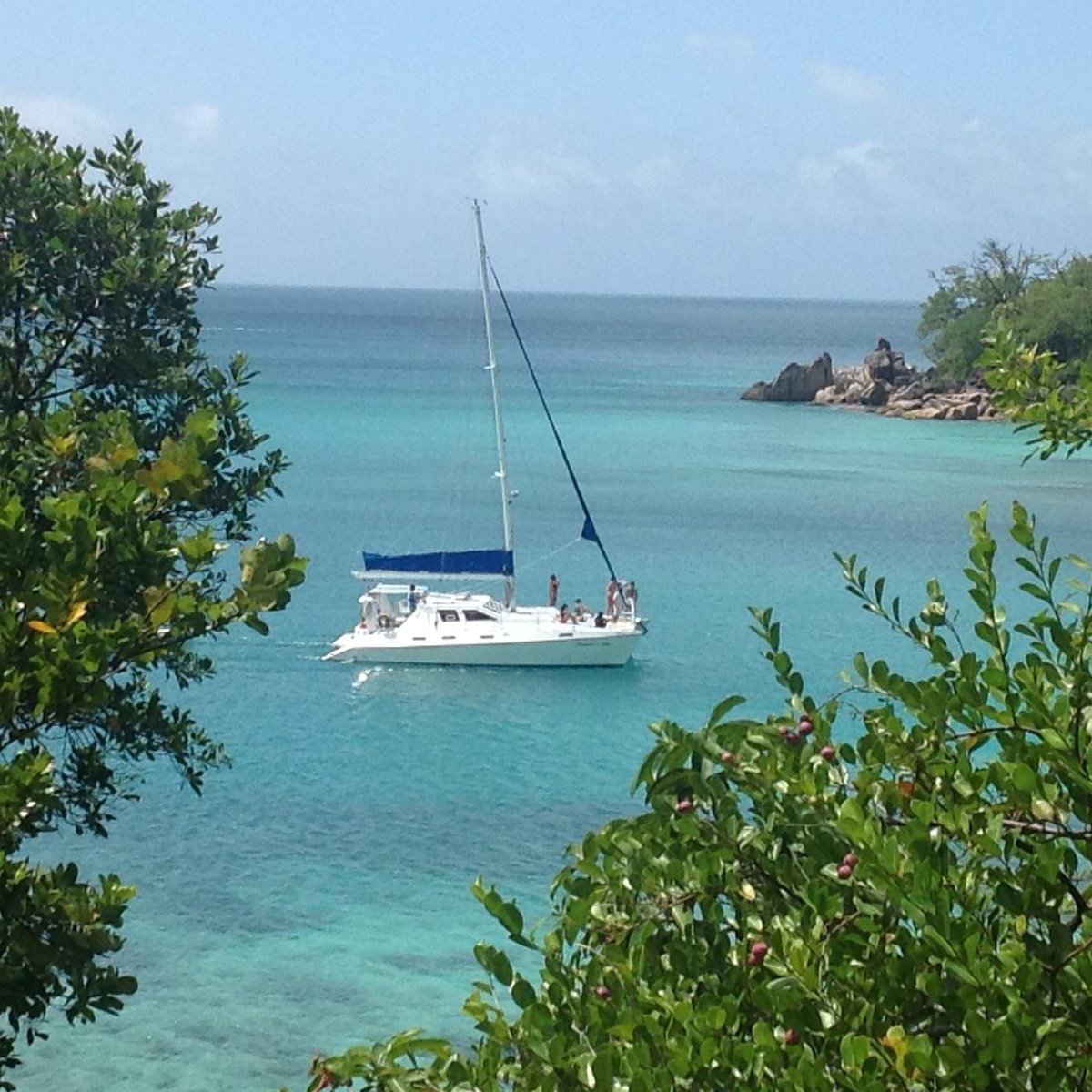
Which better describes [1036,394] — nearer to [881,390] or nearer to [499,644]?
[499,644]

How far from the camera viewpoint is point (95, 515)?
17.6 feet

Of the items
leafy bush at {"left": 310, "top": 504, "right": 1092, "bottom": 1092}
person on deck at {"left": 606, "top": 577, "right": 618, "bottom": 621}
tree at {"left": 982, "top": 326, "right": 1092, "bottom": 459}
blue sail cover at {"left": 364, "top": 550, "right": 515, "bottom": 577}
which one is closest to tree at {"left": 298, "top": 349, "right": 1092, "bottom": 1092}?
leafy bush at {"left": 310, "top": 504, "right": 1092, "bottom": 1092}

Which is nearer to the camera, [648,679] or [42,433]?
[42,433]

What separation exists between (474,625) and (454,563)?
213 centimetres

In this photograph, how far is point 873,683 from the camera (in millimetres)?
4438

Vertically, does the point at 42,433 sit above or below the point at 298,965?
above

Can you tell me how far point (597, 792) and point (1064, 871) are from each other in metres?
19.6

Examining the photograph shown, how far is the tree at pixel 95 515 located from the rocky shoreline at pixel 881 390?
2801 inches

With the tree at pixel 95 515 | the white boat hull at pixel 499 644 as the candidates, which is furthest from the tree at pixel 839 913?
the white boat hull at pixel 499 644

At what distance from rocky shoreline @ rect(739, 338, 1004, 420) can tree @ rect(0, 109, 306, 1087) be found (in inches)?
2801

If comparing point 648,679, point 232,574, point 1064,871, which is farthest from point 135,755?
point 232,574

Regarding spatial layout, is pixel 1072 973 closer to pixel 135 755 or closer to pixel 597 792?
pixel 135 755

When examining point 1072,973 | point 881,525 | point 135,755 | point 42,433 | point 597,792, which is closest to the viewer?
point 1072,973

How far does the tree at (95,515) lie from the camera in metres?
5.25
